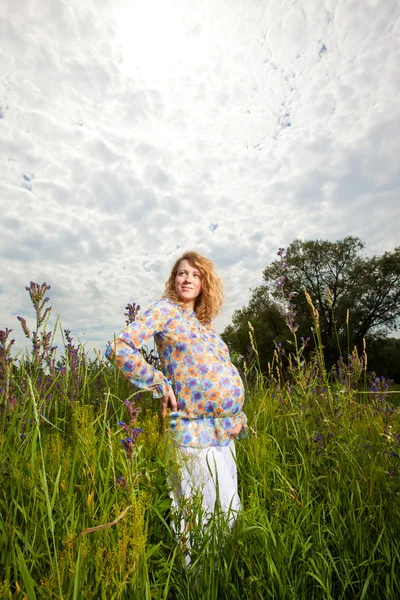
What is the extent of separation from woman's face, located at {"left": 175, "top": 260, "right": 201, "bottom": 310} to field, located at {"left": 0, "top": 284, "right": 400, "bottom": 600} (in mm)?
928

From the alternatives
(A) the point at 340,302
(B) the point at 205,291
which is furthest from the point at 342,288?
(B) the point at 205,291

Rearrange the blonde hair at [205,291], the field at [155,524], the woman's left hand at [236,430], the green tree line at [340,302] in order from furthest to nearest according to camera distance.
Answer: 1. the green tree line at [340,302]
2. the blonde hair at [205,291]
3. the woman's left hand at [236,430]
4. the field at [155,524]

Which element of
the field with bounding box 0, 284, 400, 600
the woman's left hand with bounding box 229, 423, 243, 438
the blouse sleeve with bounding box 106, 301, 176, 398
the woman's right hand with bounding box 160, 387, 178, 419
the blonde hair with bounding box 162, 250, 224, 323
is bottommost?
the field with bounding box 0, 284, 400, 600

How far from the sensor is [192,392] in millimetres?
2367

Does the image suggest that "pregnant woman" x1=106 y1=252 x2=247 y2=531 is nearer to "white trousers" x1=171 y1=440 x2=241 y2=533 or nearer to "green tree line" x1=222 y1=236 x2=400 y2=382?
"white trousers" x1=171 y1=440 x2=241 y2=533

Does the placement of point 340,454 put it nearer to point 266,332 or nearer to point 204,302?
point 204,302

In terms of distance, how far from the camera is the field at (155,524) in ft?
4.41

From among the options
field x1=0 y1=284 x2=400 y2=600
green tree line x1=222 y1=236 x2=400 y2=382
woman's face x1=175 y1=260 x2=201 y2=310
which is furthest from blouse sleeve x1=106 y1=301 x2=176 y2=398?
green tree line x1=222 y1=236 x2=400 y2=382

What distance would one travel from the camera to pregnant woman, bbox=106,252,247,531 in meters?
2.18

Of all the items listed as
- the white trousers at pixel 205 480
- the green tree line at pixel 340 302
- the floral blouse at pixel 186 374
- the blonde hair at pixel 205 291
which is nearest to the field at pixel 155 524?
the white trousers at pixel 205 480

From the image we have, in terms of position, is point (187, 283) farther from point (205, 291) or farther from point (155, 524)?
point (155, 524)

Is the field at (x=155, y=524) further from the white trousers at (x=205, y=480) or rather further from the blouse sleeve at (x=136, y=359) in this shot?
the blouse sleeve at (x=136, y=359)

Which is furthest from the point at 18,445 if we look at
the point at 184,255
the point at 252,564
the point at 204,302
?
the point at 184,255

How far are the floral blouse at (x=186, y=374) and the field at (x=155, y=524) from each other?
0.24m
